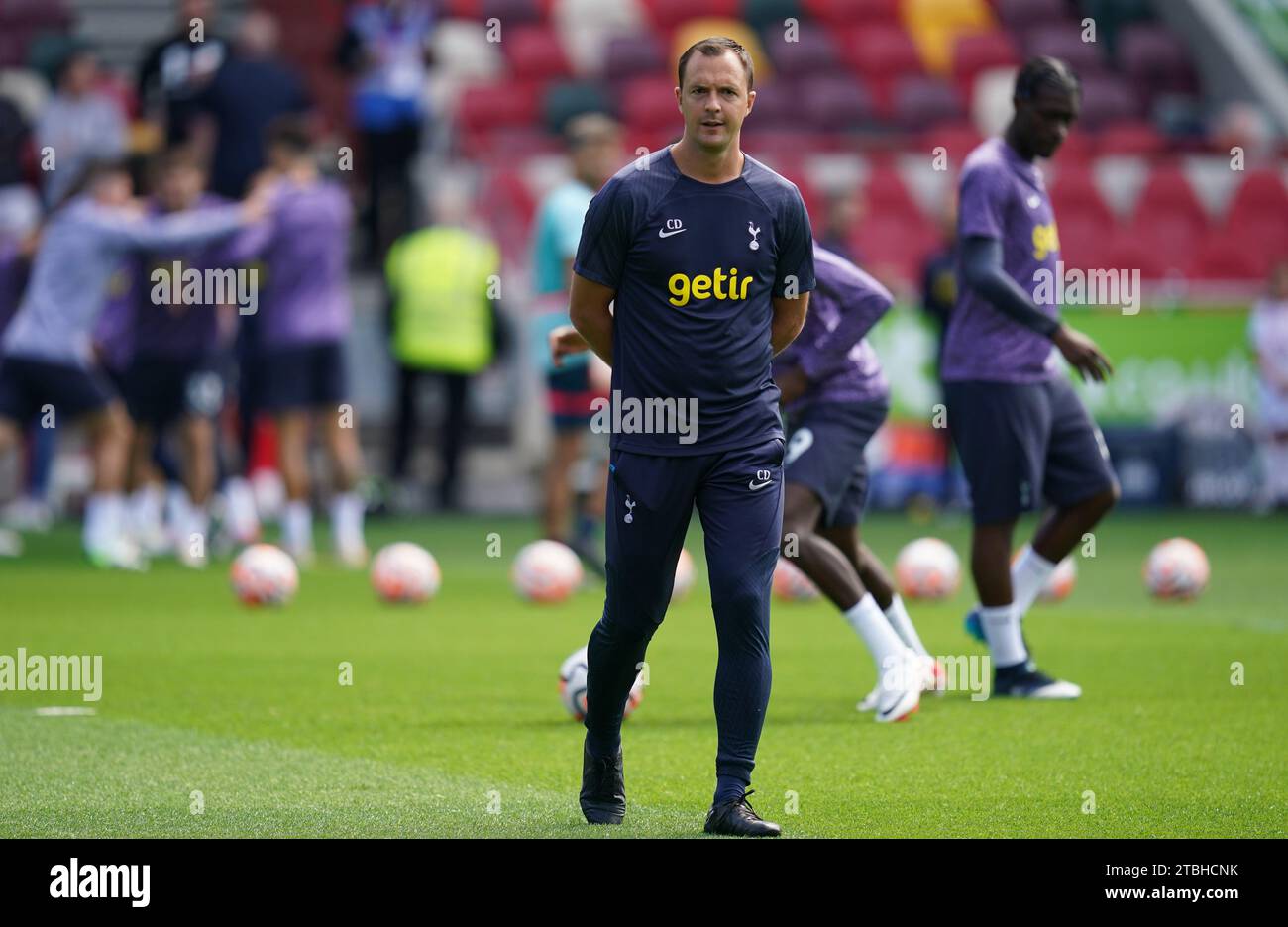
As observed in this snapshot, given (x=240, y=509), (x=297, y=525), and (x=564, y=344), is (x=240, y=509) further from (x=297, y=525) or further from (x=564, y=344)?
(x=564, y=344)

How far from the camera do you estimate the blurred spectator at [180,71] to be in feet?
70.4

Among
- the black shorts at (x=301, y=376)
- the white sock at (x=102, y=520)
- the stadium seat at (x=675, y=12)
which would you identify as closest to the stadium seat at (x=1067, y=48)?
the stadium seat at (x=675, y=12)

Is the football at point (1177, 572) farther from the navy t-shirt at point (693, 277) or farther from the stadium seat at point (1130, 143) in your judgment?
the stadium seat at point (1130, 143)

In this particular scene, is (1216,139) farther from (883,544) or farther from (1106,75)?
(883,544)

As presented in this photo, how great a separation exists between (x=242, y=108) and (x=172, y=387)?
479 cm

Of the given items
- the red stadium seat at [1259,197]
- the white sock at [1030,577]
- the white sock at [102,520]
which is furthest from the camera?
the red stadium seat at [1259,197]

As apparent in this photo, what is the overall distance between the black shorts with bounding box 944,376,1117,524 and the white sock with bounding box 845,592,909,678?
33.9 inches

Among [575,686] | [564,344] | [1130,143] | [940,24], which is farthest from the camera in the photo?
[940,24]

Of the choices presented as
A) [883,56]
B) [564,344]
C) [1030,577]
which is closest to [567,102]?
[883,56]

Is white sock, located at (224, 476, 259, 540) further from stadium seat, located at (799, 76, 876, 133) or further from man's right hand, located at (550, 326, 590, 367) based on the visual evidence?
man's right hand, located at (550, 326, 590, 367)

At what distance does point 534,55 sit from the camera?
25.6 m

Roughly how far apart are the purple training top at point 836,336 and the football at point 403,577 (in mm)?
5096

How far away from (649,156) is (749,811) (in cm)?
202

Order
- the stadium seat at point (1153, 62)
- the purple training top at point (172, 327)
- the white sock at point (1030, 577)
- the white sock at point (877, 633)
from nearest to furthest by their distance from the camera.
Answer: the white sock at point (877, 633)
the white sock at point (1030, 577)
the purple training top at point (172, 327)
the stadium seat at point (1153, 62)
